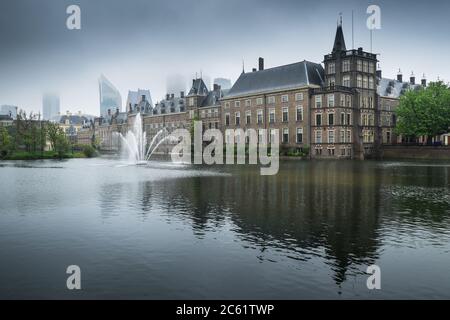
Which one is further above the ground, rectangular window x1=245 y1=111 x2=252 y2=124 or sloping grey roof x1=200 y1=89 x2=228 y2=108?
sloping grey roof x1=200 y1=89 x2=228 y2=108

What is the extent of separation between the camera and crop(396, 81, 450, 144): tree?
241 ft

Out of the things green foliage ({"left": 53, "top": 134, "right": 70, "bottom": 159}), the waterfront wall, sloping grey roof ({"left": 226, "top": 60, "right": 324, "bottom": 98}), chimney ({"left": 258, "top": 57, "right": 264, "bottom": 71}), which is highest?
chimney ({"left": 258, "top": 57, "right": 264, "bottom": 71})

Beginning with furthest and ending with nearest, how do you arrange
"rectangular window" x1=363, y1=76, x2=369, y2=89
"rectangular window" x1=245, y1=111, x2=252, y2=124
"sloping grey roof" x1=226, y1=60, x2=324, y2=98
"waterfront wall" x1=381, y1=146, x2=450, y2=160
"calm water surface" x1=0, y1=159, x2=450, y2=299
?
"rectangular window" x1=245, y1=111, x2=252, y2=124
"sloping grey roof" x1=226, y1=60, x2=324, y2=98
"rectangular window" x1=363, y1=76, x2=369, y2=89
"waterfront wall" x1=381, y1=146, x2=450, y2=160
"calm water surface" x1=0, y1=159, x2=450, y2=299

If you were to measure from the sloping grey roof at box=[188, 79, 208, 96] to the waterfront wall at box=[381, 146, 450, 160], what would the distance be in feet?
159

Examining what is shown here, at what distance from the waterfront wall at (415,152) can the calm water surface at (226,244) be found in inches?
1973

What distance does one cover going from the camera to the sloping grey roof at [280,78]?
8025cm

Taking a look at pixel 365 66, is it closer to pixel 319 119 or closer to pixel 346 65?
pixel 346 65

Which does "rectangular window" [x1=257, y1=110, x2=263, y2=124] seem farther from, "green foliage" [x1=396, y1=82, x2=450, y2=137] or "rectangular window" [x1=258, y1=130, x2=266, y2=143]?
"green foliage" [x1=396, y1=82, x2=450, y2=137]

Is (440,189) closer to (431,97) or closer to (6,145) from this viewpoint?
(431,97)

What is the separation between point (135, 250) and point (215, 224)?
457cm

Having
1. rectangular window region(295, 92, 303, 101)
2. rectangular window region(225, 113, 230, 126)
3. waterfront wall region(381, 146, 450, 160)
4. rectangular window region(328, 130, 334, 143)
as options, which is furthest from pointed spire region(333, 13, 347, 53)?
rectangular window region(225, 113, 230, 126)

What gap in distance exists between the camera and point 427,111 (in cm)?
7450

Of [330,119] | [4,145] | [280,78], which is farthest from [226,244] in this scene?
[4,145]
